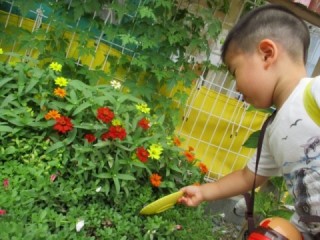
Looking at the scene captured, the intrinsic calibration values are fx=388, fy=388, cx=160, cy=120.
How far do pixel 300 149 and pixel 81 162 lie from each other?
36.7 inches

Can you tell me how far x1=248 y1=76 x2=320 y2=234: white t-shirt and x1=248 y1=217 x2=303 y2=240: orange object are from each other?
0.06 m

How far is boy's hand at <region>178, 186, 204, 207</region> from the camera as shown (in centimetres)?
178

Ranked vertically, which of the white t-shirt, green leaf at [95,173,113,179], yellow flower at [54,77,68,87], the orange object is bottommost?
green leaf at [95,173,113,179]

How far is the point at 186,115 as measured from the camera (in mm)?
2922

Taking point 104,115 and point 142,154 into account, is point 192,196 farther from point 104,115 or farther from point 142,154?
point 104,115

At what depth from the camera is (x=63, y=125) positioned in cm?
183

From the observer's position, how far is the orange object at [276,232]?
1.38 m

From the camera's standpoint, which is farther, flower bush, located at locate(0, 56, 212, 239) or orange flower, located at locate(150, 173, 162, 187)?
orange flower, located at locate(150, 173, 162, 187)

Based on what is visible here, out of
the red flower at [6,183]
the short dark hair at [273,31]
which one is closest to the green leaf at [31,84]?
the red flower at [6,183]

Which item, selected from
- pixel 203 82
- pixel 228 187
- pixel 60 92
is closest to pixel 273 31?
pixel 228 187

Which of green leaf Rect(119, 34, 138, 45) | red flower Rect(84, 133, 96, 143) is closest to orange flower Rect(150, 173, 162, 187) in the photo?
red flower Rect(84, 133, 96, 143)

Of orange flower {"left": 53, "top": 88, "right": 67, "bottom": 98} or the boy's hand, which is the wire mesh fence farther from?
the boy's hand

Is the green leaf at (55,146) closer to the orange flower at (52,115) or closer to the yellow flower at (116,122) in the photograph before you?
the orange flower at (52,115)

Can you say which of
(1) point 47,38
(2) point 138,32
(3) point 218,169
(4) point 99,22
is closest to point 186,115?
(3) point 218,169
